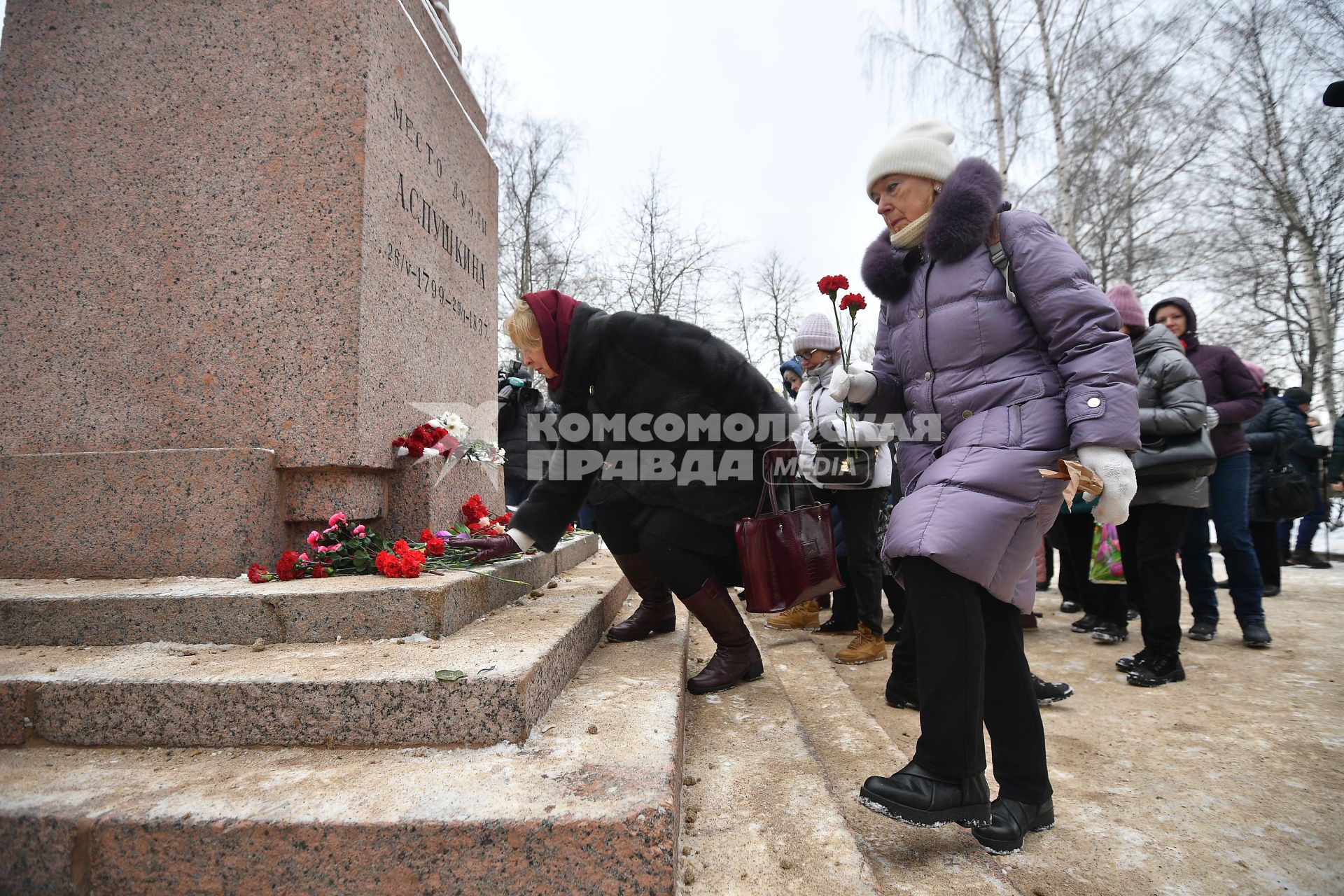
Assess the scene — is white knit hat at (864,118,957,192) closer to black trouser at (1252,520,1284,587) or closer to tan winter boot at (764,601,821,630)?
tan winter boot at (764,601,821,630)

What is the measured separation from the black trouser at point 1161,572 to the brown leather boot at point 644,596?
2.31 meters

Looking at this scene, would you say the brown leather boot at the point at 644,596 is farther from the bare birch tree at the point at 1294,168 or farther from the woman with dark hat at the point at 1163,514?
the bare birch tree at the point at 1294,168

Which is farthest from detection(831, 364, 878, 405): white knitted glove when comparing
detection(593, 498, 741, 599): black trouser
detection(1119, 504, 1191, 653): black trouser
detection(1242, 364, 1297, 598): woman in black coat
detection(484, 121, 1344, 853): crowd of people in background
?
detection(1242, 364, 1297, 598): woman in black coat

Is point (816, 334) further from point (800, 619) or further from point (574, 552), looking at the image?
point (574, 552)

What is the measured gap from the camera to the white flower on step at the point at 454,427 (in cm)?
338

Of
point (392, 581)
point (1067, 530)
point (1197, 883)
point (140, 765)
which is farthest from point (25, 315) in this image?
point (1067, 530)

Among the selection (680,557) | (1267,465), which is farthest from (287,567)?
(1267,465)

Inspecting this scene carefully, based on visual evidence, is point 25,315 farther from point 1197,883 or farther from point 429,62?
point 1197,883

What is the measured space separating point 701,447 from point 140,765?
5.98 feet

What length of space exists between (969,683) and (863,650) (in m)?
2.10

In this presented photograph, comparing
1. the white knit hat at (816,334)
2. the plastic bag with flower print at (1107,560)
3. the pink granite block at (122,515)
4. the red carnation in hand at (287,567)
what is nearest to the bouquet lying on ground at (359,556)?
the red carnation in hand at (287,567)

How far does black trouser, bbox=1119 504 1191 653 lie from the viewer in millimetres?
3293

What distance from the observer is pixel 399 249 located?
10.5 feet

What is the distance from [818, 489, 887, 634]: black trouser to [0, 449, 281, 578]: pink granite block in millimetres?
2722
